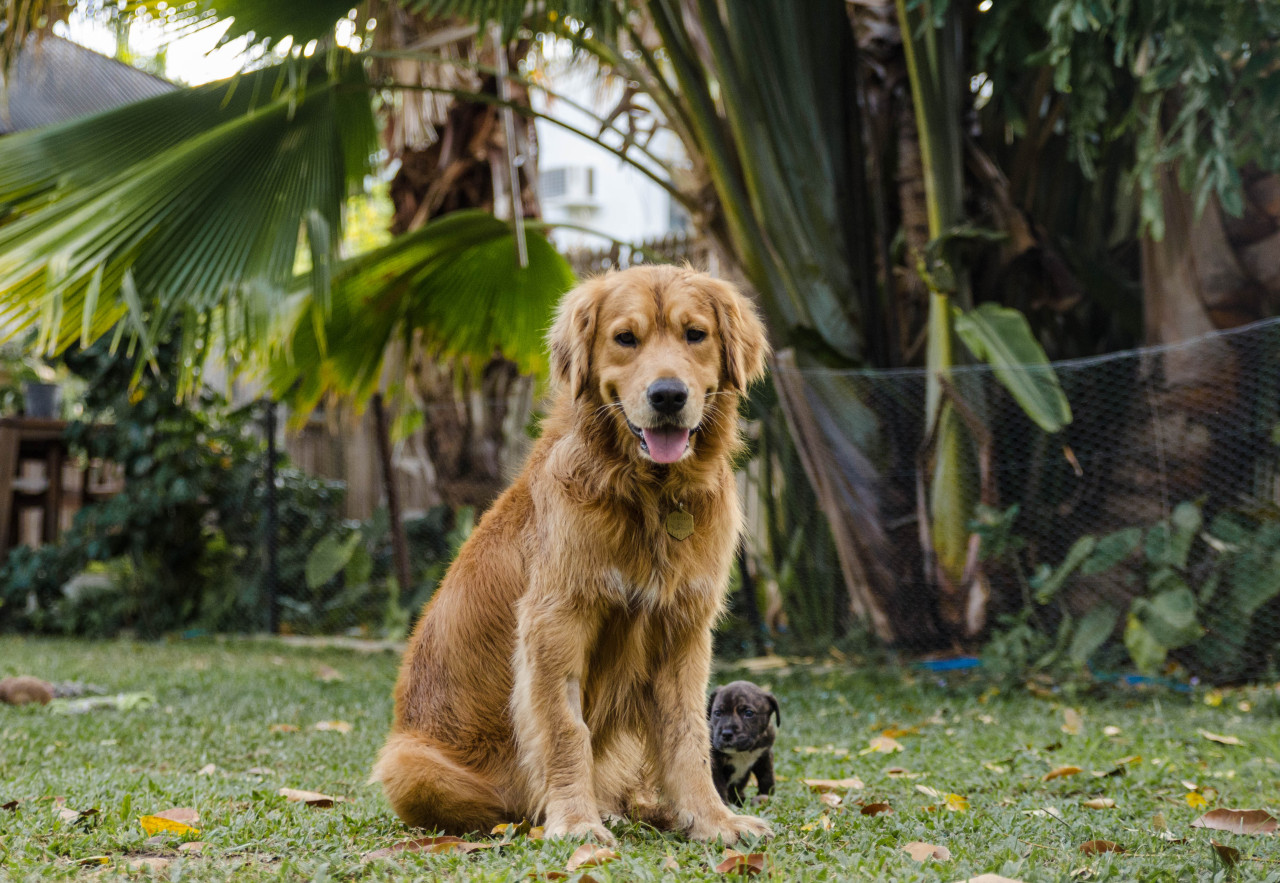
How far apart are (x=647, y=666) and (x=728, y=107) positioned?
4.27m

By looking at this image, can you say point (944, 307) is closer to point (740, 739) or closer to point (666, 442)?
point (740, 739)

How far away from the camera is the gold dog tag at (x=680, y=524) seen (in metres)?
2.81

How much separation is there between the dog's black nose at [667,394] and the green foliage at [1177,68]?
2.94 m

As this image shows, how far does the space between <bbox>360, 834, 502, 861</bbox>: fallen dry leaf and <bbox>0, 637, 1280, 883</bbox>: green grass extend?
6cm

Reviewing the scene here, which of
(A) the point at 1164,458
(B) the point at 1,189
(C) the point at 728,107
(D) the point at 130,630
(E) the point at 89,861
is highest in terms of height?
(C) the point at 728,107

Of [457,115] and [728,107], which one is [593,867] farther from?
[457,115]

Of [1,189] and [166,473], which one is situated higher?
[1,189]

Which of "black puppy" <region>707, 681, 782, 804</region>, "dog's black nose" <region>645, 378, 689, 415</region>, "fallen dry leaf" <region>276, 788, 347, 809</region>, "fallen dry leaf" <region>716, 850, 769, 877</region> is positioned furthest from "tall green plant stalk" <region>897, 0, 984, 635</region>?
"fallen dry leaf" <region>716, 850, 769, 877</region>

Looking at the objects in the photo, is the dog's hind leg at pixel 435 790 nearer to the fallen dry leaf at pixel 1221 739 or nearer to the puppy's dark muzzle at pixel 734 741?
the puppy's dark muzzle at pixel 734 741

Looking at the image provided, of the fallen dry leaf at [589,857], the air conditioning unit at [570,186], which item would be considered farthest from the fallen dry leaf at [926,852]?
the air conditioning unit at [570,186]

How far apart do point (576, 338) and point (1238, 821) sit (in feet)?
7.16

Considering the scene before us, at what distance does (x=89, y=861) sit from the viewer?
98.9 inches

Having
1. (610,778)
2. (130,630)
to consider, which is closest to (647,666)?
(610,778)

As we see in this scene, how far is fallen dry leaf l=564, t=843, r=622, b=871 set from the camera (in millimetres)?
2360
